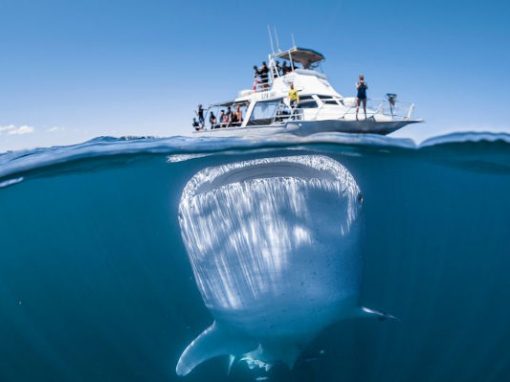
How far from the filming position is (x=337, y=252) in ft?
11.5

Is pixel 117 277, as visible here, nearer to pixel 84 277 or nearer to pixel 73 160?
pixel 84 277

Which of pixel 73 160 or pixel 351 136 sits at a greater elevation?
pixel 73 160

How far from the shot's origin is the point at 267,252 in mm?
3430

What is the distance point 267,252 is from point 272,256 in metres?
0.06

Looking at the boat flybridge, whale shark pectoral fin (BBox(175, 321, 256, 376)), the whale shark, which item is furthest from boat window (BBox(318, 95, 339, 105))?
whale shark pectoral fin (BBox(175, 321, 256, 376))

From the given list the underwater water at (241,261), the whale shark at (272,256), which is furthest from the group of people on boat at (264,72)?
the whale shark at (272,256)

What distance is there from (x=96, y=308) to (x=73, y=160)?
21.1ft

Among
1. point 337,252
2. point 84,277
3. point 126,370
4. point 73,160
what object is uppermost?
point 73,160

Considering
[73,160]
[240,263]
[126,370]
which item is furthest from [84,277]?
[240,263]

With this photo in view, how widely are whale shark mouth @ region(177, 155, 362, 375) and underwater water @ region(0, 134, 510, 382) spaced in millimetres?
16

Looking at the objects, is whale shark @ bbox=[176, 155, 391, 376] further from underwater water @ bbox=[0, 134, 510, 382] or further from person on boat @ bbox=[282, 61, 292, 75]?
person on boat @ bbox=[282, 61, 292, 75]

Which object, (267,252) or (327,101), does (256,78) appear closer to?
(327,101)

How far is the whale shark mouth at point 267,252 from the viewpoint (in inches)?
134

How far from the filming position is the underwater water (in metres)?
3.57
